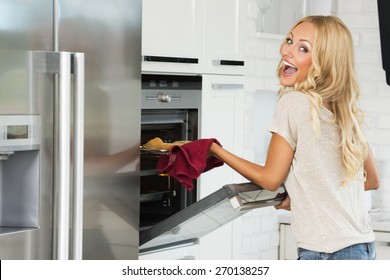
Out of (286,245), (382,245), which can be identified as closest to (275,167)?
(382,245)

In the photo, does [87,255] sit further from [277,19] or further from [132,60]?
[277,19]

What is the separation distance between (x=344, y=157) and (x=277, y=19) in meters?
2.42

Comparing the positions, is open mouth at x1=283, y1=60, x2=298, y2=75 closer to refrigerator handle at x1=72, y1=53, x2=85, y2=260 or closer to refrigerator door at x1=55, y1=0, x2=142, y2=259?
refrigerator door at x1=55, y1=0, x2=142, y2=259

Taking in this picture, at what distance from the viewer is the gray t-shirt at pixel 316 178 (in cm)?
264

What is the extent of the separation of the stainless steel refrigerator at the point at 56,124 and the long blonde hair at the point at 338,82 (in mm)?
641

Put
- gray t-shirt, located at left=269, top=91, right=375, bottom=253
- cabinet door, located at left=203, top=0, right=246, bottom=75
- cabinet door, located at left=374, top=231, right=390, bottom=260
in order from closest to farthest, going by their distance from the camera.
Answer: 1. gray t-shirt, located at left=269, top=91, right=375, bottom=253
2. cabinet door, located at left=203, top=0, right=246, bottom=75
3. cabinet door, located at left=374, top=231, right=390, bottom=260

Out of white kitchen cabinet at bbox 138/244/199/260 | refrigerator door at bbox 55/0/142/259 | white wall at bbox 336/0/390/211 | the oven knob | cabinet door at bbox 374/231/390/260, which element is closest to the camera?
refrigerator door at bbox 55/0/142/259

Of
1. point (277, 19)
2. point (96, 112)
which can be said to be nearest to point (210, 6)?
point (277, 19)

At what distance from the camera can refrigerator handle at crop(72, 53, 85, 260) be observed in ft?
7.15

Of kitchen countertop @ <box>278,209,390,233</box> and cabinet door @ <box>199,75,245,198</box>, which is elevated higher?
cabinet door @ <box>199,75,245,198</box>

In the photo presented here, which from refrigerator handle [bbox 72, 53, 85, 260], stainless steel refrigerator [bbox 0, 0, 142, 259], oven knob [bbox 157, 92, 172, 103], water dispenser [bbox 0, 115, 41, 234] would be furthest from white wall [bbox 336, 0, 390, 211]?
water dispenser [bbox 0, 115, 41, 234]

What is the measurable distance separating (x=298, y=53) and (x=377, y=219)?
1.97 metres

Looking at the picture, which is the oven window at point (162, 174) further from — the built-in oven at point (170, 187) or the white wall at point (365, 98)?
the white wall at point (365, 98)

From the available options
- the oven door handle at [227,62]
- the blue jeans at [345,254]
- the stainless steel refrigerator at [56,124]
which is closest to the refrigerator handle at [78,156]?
the stainless steel refrigerator at [56,124]
